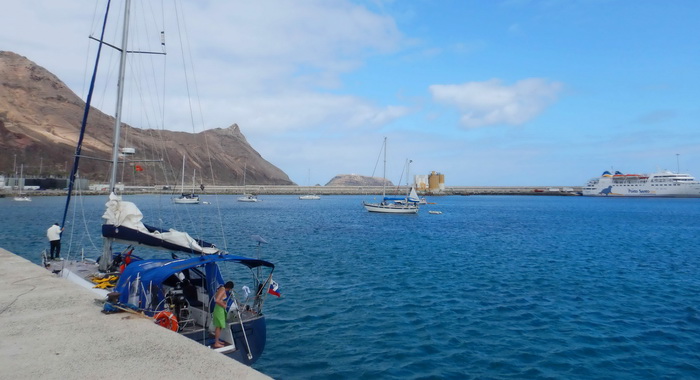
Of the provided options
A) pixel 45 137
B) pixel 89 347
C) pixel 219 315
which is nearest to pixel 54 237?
pixel 219 315

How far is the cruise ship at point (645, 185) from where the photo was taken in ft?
531

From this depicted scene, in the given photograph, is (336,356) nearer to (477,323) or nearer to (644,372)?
(477,323)

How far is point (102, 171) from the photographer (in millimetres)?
162500

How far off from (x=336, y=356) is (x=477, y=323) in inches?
234

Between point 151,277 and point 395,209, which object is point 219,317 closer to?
point 151,277

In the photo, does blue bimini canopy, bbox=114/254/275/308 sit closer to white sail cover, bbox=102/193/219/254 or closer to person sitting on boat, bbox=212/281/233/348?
person sitting on boat, bbox=212/281/233/348

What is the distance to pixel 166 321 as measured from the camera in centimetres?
1027

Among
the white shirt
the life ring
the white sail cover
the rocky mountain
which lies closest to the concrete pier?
the life ring

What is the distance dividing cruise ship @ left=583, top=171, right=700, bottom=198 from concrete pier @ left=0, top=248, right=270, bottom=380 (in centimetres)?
19670

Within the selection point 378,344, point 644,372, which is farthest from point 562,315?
point 378,344

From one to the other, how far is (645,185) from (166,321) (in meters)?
199

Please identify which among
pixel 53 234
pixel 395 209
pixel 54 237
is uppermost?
pixel 53 234

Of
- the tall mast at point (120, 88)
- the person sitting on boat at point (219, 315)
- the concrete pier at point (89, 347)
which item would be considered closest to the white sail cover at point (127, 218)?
the tall mast at point (120, 88)

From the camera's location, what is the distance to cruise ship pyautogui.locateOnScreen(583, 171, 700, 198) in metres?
162
